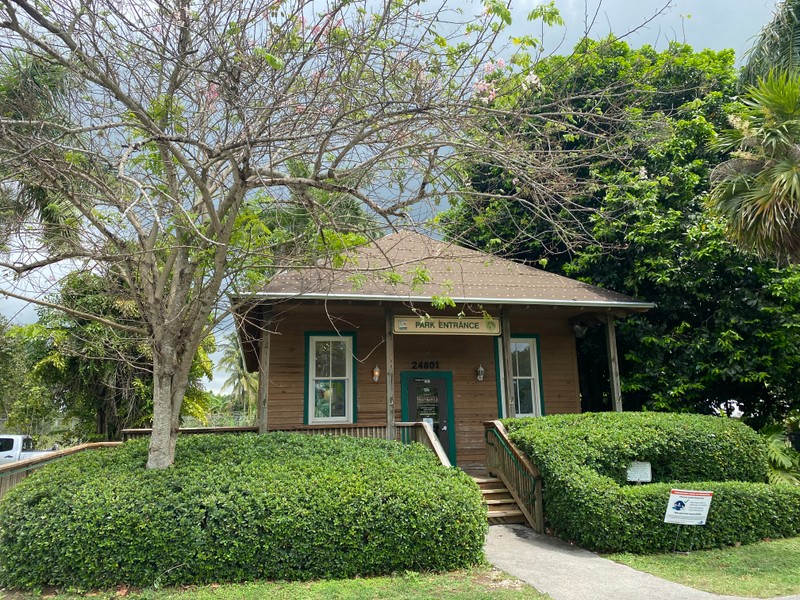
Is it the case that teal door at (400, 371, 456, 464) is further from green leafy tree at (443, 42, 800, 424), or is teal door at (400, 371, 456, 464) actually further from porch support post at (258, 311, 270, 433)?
green leafy tree at (443, 42, 800, 424)

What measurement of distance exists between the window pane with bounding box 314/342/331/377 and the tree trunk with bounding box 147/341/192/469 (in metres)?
4.81

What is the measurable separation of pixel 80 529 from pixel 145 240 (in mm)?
3905

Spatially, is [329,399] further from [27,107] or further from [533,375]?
[27,107]

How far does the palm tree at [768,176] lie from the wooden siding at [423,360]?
15.5 ft

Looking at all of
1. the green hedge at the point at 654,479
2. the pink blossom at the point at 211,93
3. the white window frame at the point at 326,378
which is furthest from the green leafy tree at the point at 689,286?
the pink blossom at the point at 211,93

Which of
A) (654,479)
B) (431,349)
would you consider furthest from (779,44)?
(431,349)

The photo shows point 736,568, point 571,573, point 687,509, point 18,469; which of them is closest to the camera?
point 571,573

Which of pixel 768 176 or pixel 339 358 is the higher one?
pixel 768 176

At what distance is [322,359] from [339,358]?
0.41m

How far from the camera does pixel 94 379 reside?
17953mm

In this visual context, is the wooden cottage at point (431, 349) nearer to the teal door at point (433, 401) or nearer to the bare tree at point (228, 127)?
the teal door at point (433, 401)

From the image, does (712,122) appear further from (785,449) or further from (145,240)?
(145,240)

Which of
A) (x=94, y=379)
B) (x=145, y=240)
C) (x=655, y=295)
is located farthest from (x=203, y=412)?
(x=655, y=295)

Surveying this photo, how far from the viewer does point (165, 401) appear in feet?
25.2
